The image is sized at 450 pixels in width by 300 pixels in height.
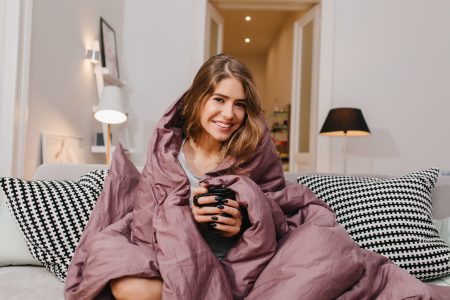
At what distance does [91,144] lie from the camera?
288 centimetres

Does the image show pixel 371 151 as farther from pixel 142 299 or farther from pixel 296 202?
pixel 142 299

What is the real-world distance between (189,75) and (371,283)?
8.84 ft

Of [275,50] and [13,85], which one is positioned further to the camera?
[275,50]

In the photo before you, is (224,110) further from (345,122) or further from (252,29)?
(252,29)

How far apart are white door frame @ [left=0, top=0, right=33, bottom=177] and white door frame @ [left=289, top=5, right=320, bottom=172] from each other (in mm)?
2267

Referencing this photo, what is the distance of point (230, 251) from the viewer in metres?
1.07

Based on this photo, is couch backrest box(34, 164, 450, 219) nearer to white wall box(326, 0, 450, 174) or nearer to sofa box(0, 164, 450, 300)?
sofa box(0, 164, 450, 300)

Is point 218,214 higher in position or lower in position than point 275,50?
lower

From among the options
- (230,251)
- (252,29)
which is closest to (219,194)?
(230,251)

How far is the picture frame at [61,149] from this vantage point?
220cm

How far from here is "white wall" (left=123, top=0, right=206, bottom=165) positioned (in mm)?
3406

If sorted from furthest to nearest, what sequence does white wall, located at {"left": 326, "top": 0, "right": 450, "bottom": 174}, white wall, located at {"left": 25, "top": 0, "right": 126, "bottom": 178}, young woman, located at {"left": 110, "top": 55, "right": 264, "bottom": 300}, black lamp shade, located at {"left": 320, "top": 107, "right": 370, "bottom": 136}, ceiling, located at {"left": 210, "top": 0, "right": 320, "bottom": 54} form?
ceiling, located at {"left": 210, "top": 0, "right": 320, "bottom": 54}
white wall, located at {"left": 326, "top": 0, "right": 450, "bottom": 174}
black lamp shade, located at {"left": 320, "top": 107, "right": 370, "bottom": 136}
white wall, located at {"left": 25, "top": 0, "right": 126, "bottom": 178}
young woman, located at {"left": 110, "top": 55, "right": 264, "bottom": 300}

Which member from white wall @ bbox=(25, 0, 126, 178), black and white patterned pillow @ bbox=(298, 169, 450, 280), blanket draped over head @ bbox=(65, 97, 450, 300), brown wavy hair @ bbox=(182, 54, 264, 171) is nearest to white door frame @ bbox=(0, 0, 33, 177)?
white wall @ bbox=(25, 0, 126, 178)

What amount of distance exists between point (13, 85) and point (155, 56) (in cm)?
161
